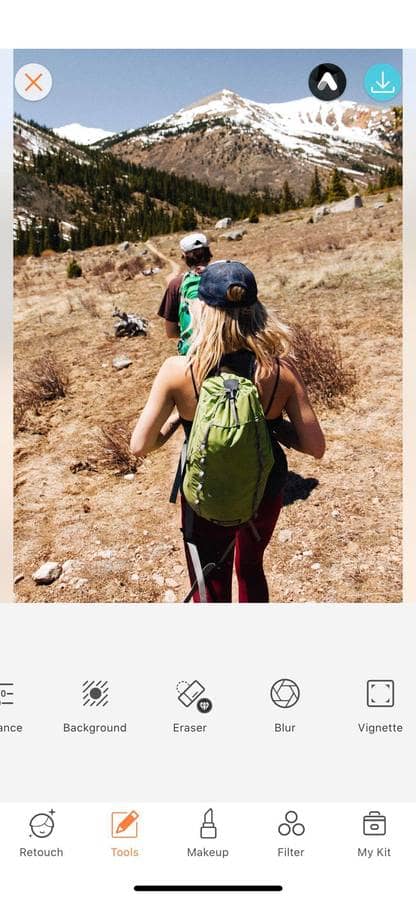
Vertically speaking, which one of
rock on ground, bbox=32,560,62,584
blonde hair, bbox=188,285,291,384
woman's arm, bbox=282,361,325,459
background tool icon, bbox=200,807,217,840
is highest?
blonde hair, bbox=188,285,291,384

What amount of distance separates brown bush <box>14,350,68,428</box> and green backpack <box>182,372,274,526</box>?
4.87 m

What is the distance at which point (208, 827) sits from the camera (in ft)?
6.10

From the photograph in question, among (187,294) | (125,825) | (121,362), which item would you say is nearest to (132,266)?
(121,362)

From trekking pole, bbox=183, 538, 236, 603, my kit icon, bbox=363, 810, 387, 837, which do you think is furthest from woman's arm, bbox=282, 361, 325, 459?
my kit icon, bbox=363, 810, 387, 837

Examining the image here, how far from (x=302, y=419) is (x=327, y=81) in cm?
133

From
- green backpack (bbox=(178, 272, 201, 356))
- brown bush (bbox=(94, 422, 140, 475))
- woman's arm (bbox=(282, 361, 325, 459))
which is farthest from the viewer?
brown bush (bbox=(94, 422, 140, 475))

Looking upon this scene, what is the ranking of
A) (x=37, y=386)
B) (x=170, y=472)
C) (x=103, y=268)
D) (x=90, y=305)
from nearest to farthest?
(x=170, y=472) → (x=37, y=386) → (x=90, y=305) → (x=103, y=268)

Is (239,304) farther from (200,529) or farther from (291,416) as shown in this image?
(200,529)

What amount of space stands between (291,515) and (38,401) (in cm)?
389

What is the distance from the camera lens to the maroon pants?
7.41 feet

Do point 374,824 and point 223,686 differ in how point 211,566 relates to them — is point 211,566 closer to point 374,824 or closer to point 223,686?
point 223,686

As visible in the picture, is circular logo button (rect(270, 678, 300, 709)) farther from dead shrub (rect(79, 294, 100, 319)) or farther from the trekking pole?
dead shrub (rect(79, 294, 100, 319))

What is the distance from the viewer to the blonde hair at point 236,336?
1815 mm
